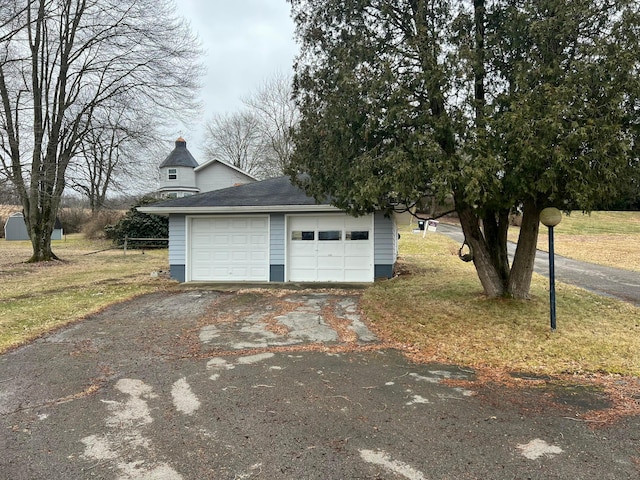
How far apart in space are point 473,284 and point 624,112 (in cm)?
540

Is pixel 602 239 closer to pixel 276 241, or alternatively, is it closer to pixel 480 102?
pixel 276 241

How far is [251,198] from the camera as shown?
11.8m

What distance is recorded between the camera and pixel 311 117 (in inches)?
298

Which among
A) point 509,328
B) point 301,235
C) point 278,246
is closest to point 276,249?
point 278,246

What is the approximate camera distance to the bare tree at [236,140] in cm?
4344

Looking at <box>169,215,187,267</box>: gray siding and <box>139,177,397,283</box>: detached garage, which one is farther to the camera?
<box>169,215,187,267</box>: gray siding

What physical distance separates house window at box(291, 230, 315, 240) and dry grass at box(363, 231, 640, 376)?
7.89ft

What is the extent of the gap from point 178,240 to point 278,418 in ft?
30.2

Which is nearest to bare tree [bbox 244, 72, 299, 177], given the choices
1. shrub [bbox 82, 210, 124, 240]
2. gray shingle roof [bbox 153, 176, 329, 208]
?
shrub [bbox 82, 210, 124, 240]

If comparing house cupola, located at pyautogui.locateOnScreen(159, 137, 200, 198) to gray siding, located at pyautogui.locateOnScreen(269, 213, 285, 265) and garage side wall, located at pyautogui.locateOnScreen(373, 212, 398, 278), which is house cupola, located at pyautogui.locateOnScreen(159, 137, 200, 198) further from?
garage side wall, located at pyautogui.locateOnScreen(373, 212, 398, 278)

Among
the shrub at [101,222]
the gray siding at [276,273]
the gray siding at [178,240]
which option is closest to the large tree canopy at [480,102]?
the gray siding at [276,273]

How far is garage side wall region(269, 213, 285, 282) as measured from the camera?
451 inches

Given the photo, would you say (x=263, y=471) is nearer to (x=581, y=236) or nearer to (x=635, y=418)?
(x=635, y=418)

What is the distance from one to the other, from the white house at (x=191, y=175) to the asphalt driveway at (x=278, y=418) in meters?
28.0
